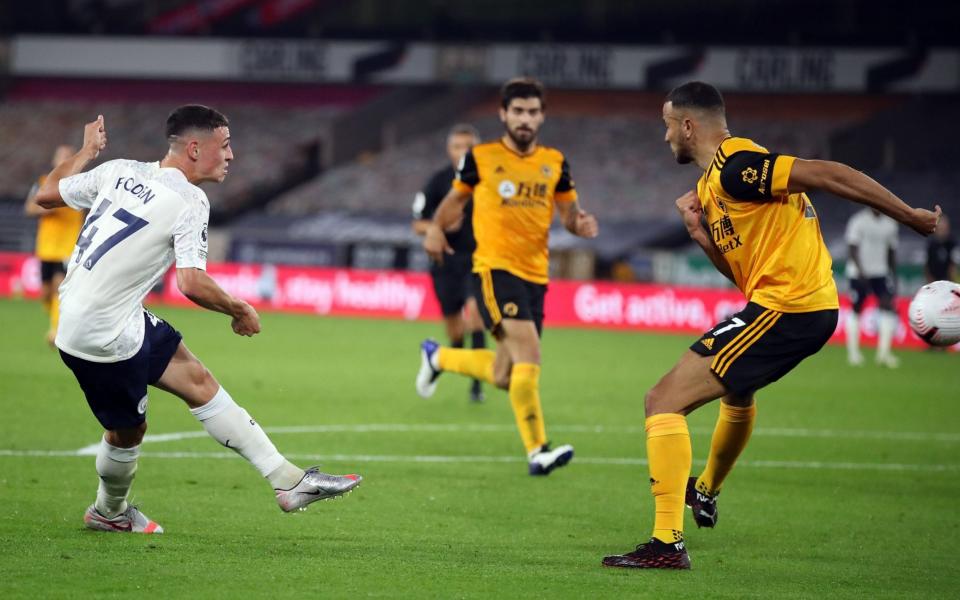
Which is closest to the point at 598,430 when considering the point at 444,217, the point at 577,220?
the point at 577,220

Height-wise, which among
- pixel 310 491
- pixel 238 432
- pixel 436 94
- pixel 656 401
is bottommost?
pixel 310 491

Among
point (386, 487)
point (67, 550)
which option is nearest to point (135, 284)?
point (67, 550)

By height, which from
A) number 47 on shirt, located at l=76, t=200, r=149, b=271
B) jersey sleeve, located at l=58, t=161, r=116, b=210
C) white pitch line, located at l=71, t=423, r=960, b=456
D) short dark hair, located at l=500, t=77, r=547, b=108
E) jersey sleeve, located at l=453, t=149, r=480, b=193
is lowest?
white pitch line, located at l=71, t=423, r=960, b=456

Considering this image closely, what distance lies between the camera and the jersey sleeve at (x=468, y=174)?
9.96 meters

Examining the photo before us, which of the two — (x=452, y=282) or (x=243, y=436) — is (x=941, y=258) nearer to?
(x=452, y=282)

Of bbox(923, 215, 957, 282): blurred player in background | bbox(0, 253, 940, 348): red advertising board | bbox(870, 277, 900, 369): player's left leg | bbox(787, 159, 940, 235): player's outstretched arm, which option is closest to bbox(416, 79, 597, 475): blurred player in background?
bbox(787, 159, 940, 235): player's outstretched arm

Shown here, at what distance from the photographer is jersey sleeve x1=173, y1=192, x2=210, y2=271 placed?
6.31 m

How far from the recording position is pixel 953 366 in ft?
68.8

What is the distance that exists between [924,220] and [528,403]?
3.94 m

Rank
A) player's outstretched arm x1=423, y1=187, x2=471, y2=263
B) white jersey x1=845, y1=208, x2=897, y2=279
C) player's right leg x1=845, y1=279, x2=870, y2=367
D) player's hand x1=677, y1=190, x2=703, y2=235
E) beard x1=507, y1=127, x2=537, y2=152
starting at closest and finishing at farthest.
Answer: player's hand x1=677, y1=190, x2=703, y2=235 < beard x1=507, y1=127, x2=537, y2=152 < player's outstretched arm x1=423, y1=187, x2=471, y2=263 < white jersey x1=845, y1=208, x2=897, y2=279 < player's right leg x1=845, y1=279, x2=870, y2=367

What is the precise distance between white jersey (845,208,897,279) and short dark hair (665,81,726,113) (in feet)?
45.0

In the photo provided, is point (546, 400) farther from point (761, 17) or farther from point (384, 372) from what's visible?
point (761, 17)

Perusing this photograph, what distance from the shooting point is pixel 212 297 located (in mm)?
6277

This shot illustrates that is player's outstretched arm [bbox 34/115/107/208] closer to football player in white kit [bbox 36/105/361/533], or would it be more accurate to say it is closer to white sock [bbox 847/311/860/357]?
football player in white kit [bbox 36/105/361/533]
